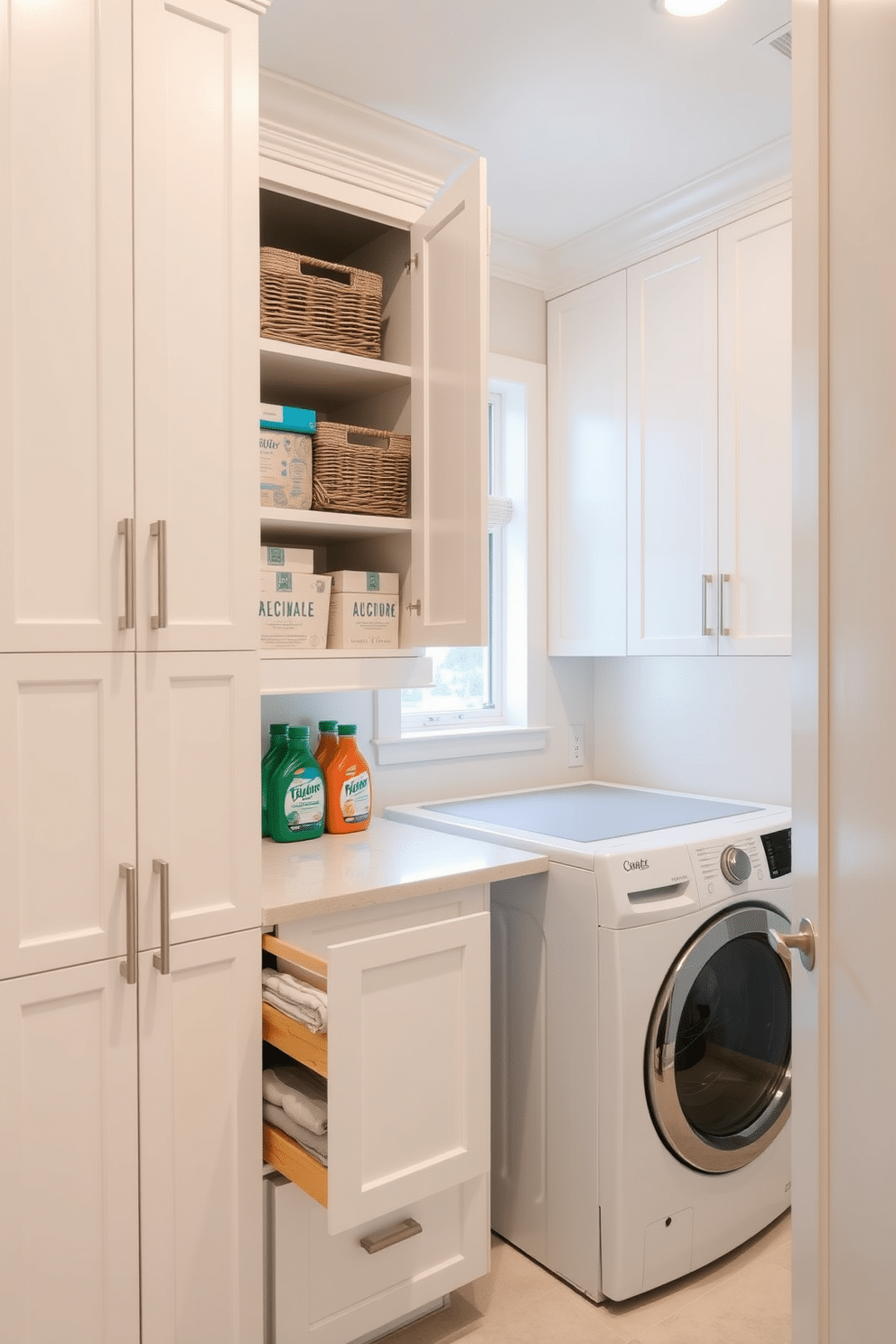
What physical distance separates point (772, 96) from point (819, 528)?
1.43 m

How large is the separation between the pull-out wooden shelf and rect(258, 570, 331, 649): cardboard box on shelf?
0.60 m

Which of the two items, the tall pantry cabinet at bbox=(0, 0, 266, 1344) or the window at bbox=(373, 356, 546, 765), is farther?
the window at bbox=(373, 356, 546, 765)

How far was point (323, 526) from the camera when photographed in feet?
6.53

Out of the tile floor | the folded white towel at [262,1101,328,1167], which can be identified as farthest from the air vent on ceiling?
the tile floor

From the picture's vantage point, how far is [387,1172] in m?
1.49

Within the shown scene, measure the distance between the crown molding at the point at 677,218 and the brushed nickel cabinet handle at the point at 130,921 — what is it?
202cm

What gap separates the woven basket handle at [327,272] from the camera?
195 cm

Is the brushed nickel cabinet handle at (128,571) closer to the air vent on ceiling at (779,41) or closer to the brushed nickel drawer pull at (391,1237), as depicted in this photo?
the brushed nickel drawer pull at (391,1237)

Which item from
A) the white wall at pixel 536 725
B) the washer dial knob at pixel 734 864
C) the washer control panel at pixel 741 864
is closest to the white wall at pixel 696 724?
the white wall at pixel 536 725

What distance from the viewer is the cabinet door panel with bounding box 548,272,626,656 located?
2.68 metres

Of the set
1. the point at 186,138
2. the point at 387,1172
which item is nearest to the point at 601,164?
the point at 186,138

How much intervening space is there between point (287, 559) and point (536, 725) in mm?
1173

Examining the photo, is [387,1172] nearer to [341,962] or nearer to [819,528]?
[341,962]

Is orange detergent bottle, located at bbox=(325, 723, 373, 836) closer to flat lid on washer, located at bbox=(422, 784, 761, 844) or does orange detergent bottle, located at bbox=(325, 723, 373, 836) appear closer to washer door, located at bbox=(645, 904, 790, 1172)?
flat lid on washer, located at bbox=(422, 784, 761, 844)
